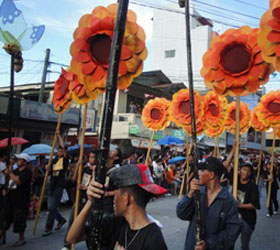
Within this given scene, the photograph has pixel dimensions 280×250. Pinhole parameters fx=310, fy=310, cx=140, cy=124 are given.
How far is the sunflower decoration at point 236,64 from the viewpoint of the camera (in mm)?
3672

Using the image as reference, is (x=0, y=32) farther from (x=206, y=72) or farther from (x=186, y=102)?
(x=186, y=102)

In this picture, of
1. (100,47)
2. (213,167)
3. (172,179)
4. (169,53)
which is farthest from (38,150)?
(169,53)

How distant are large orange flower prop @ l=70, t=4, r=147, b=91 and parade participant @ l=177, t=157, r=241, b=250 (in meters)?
1.27

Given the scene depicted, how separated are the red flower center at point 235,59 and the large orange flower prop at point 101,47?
4.02ft

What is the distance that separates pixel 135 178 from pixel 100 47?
5.34 ft

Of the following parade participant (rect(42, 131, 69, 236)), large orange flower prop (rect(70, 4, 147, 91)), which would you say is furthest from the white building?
large orange flower prop (rect(70, 4, 147, 91))

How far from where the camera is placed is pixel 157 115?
8680 mm

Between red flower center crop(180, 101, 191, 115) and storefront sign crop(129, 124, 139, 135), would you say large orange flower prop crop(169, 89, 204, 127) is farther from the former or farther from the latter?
storefront sign crop(129, 124, 139, 135)

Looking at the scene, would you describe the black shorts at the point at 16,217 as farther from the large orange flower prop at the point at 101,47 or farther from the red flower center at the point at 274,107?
the red flower center at the point at 274,107

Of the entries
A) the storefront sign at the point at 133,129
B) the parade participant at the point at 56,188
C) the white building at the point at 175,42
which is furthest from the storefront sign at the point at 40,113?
the white building at the point at 175,42

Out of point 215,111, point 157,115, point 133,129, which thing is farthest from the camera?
point 133,129

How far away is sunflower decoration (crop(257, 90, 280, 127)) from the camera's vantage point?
642cm

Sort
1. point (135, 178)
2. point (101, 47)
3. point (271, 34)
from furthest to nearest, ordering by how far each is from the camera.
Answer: point (101, 47) < point (271, 34) < point (135, 178)

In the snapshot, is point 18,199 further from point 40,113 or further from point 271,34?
point 40,113
